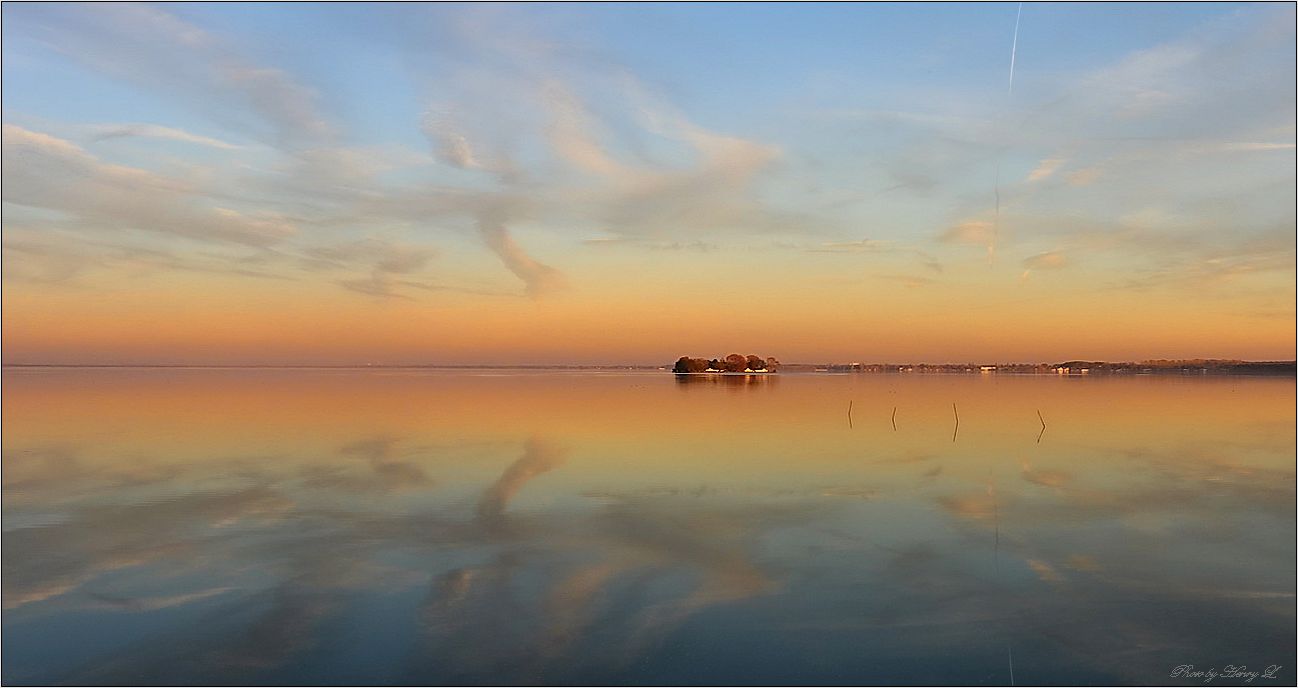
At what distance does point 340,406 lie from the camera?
56.1 m

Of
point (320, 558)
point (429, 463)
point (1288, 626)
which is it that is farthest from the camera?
point (429, 463)

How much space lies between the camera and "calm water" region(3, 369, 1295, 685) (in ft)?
30.9

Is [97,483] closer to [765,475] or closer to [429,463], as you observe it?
[429,463]

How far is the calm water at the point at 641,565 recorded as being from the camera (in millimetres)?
9430

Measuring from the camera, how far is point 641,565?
13.4 meters

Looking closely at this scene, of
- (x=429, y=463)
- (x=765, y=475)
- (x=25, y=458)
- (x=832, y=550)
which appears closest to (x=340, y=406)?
(x=25, y=458)

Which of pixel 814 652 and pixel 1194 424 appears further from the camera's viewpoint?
pixel 1194 424

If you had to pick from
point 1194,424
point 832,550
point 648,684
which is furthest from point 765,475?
point 1194,424

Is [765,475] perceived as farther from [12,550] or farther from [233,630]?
[12,550]

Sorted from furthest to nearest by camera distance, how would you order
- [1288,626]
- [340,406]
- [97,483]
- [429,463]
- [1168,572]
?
[340,406]
[429,463]
[97,483]
[1168,572]
[1288,626]

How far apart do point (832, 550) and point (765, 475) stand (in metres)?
9.46

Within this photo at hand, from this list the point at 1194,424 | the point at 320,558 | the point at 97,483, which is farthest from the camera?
the point at 1194,424

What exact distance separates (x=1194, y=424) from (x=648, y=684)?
44.9 metres

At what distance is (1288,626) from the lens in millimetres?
10547
